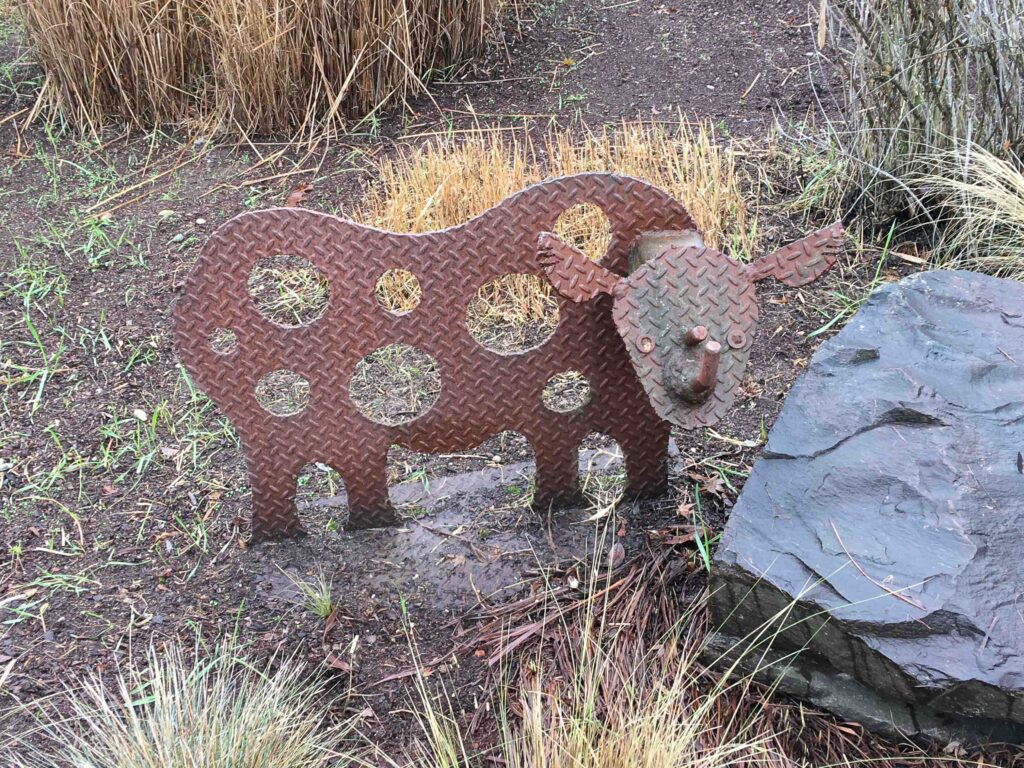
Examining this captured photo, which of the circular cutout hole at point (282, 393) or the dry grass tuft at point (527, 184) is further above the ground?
the dry grass tuft at point (527, 184)

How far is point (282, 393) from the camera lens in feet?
11.2

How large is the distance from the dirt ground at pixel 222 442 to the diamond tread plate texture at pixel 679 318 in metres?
0.60

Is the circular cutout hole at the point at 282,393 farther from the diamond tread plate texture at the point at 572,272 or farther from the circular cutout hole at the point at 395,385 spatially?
the diamond tread plate texture at the point at 572,272

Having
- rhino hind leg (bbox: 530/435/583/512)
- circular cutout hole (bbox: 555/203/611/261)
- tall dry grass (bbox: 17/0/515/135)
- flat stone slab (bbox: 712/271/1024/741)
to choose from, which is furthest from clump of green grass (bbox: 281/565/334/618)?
tall dry grass (bbox: 17/0/515/135)

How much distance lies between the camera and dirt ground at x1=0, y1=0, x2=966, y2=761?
251 cm

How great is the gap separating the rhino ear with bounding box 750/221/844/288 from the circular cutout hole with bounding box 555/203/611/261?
1.53 m

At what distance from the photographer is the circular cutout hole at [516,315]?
363 cm

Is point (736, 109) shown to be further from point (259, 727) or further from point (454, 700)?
point (259, 727)

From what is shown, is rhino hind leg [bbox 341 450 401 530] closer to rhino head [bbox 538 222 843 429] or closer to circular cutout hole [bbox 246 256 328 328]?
rhino head [bbox 538 222 843 429]

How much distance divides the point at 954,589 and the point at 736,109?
3115mm

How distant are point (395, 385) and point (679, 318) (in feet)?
4.91

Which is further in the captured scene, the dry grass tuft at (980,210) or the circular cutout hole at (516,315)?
the circular cutout hole at (516,315)

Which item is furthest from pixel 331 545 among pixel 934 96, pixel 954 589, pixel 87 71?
pixel 87 71

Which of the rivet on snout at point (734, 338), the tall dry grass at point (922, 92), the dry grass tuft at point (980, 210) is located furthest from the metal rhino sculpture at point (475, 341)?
the tall dry grass at point (922, 92)
